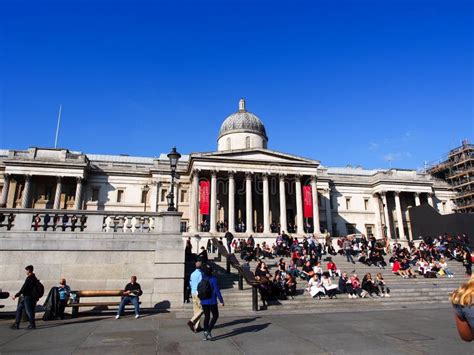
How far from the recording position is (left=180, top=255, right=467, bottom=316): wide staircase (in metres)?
12.3

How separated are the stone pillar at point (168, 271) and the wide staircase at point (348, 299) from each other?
69 centimetres

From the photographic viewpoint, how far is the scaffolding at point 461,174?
4931 centimetres

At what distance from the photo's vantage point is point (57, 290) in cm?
991

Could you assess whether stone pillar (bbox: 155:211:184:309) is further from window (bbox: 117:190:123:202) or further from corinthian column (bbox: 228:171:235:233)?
window (bbox: 117:190:123:202)

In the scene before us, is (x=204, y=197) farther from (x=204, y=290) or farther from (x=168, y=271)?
(x=204, y=290)

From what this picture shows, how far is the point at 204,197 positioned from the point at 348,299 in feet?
73.3

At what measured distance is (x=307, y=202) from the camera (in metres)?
36.9

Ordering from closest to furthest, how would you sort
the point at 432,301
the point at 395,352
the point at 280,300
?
the point at 395,352, the point at 280,300, the point at 432,301

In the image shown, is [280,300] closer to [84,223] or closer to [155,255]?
[155,255]

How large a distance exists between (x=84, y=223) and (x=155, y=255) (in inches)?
124

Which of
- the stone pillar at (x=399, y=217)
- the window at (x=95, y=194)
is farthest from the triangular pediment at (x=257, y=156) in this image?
the stone pillar at (x=399, y=217)

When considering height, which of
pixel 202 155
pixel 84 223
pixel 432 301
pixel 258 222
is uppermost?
pixel 202 155

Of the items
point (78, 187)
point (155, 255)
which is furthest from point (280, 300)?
point (78, 187)

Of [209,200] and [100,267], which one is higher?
[209,200]
